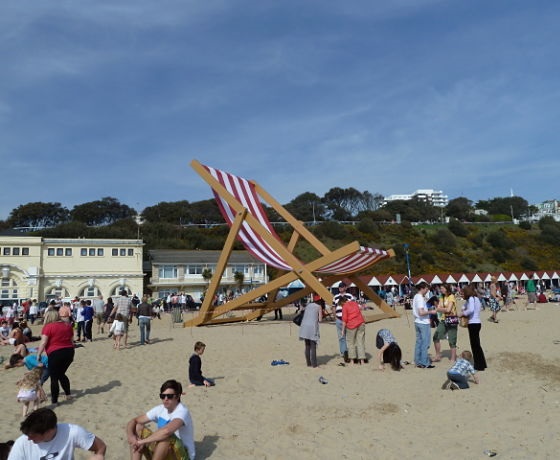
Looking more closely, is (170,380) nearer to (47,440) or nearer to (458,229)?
(47,440)

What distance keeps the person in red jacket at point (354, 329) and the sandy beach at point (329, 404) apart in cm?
28

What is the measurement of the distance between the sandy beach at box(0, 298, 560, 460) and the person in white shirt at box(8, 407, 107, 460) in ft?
4.78

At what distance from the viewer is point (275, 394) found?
5.80 m

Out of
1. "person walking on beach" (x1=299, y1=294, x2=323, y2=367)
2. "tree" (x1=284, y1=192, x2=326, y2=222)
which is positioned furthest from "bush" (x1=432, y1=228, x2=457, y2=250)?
"person walking on beach" (x1=299, y1=294, x2=323, y2=367)

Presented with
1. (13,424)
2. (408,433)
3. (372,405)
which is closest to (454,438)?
(408,433)

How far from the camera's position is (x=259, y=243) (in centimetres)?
1393

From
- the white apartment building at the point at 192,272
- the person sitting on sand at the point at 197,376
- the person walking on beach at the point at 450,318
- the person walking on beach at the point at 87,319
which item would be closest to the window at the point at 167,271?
the white apartment building at the point at 192,272

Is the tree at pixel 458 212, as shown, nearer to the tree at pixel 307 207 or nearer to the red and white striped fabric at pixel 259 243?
the tree at pixel 307 207

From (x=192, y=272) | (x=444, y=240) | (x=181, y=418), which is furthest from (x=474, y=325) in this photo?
(x=444, y=240)

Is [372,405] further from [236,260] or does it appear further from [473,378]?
[236,260]

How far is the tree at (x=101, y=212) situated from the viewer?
7169 centimetres

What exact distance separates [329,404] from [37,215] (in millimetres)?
72312

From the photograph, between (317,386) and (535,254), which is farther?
(535,254)

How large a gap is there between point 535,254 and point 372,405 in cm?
6132
